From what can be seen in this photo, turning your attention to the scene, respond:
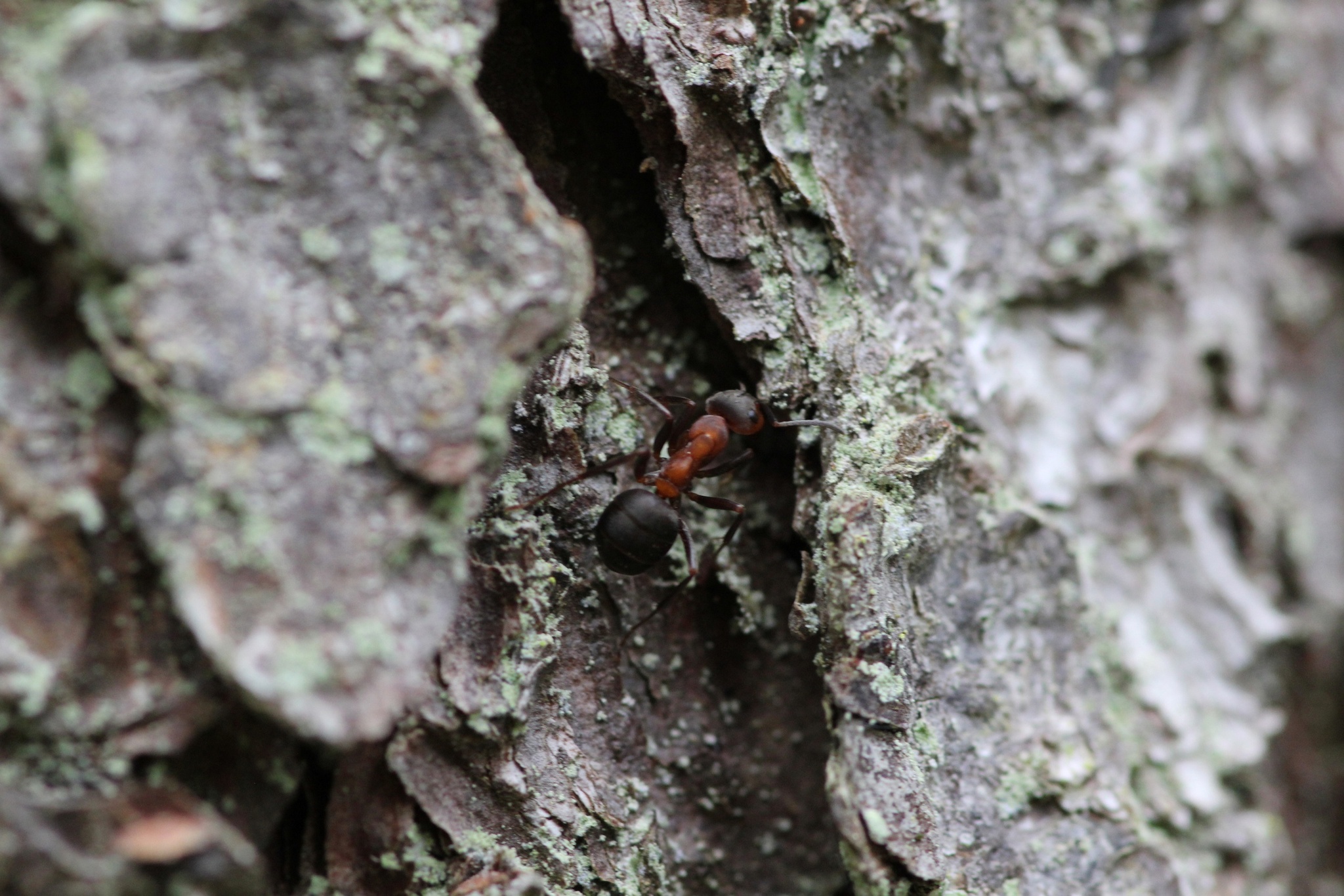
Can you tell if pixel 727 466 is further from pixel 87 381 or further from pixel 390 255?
pixel 87 381

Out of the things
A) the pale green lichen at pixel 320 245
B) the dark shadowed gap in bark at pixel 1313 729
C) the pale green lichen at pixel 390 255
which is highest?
the pale green lichen at pixel 390 255

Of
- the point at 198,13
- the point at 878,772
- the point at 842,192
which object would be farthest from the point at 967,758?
the point at 198,13

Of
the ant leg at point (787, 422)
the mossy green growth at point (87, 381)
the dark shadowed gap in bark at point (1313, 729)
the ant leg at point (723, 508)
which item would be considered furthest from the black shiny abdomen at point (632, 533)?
the dark shadowed gap in bark at point (1313, 729)

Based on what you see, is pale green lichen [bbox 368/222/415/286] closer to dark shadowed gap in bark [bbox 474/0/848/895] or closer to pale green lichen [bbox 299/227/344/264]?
pale green lichen [bbox 299/227/344/264]

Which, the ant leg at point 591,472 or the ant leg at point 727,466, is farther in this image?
the ant leg at point 727,466

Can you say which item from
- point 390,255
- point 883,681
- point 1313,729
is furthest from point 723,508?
point 1313,729

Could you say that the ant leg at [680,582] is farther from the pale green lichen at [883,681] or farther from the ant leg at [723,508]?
the pale green lichen at [883,681]
